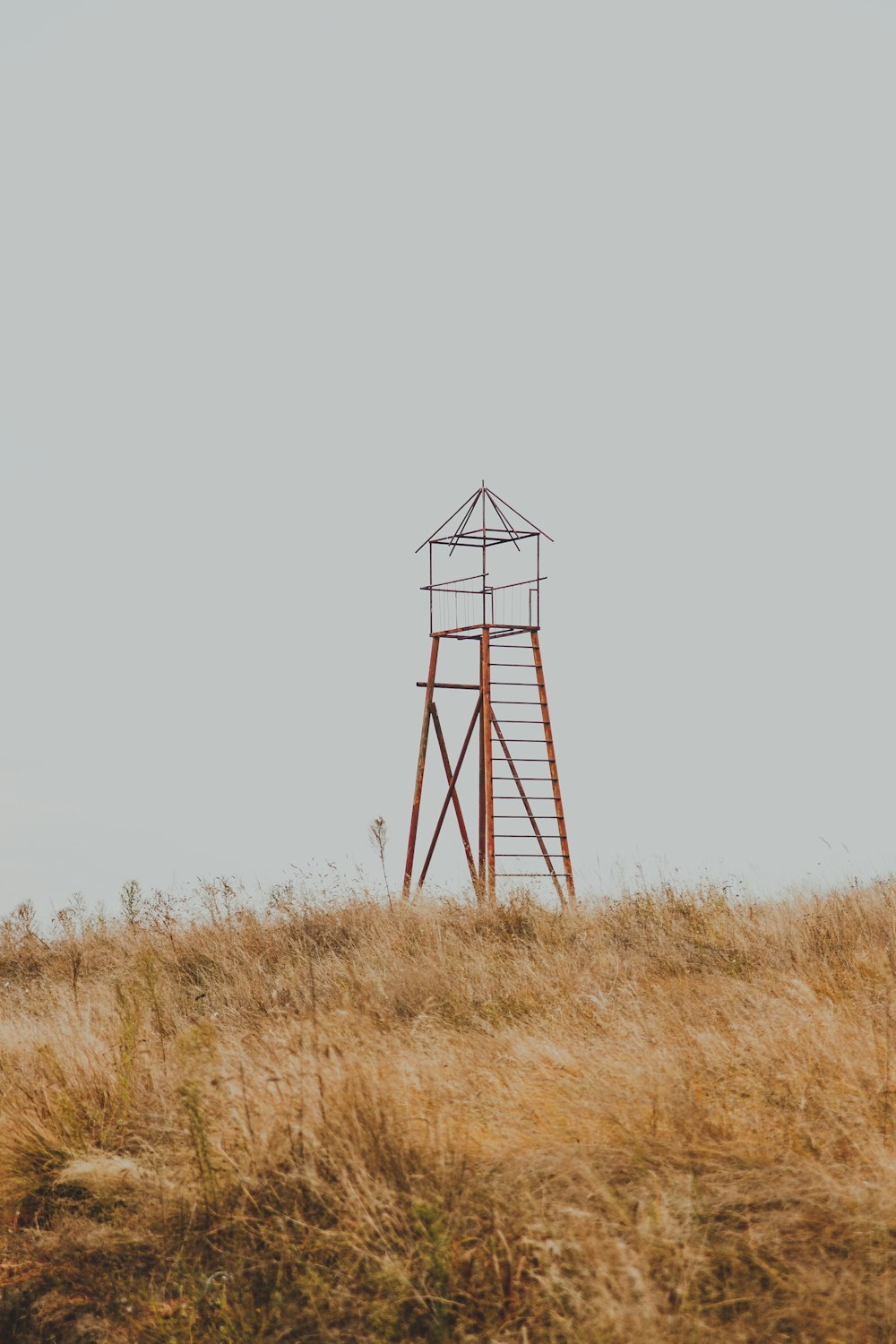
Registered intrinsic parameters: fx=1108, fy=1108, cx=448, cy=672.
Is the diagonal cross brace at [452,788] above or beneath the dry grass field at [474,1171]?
above

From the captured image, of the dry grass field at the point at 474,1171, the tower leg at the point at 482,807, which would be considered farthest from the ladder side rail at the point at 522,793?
the dry grass field at the point at 474,1171

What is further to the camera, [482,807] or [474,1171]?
[482,807]

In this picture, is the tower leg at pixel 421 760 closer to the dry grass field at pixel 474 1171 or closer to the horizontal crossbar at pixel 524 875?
the horizontal crossbar at pixel 524 875

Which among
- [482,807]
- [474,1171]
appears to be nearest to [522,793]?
[482,807]

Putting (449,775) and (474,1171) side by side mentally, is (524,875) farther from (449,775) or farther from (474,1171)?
(474,1171)

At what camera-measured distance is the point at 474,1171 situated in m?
4.04

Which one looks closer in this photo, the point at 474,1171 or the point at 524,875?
the point at 474,1171

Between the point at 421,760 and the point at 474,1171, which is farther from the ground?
the point at 421,760

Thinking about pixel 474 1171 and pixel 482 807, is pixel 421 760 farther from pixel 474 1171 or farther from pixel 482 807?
pixel 474 1171

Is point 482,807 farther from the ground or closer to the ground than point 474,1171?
farther from the ground

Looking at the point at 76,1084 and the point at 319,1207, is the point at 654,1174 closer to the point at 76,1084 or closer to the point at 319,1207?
the point at 319,1207

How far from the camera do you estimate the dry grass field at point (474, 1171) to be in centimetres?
344

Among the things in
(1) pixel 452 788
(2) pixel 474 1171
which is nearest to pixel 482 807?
(1) pixel 452 788

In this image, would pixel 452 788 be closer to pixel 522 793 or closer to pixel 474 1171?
pixel 522 793
